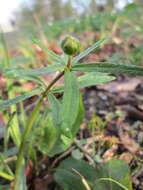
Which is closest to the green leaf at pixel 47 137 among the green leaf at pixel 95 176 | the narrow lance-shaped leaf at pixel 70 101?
the green leaf at pixel 95 176

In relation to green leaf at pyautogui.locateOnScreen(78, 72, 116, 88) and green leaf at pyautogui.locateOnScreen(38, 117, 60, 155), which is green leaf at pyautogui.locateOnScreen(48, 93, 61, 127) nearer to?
green leaf at pyautogui.locateOnScreen(78, 72, 116, 88)

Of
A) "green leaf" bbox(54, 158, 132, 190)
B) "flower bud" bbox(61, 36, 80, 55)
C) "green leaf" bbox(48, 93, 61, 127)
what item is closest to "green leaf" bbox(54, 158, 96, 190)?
"green leaf" bbox(54, 158, 132, 190)

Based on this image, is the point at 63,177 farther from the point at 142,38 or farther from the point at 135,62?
the point at 142,38

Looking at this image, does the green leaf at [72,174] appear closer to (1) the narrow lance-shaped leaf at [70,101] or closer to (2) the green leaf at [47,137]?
(2) the green leaf at [47,137]

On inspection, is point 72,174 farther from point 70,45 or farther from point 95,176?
point 70,45

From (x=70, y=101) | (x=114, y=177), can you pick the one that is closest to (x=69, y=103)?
(x=70, y=101)

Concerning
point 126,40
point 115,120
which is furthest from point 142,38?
point 115,120
